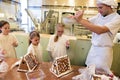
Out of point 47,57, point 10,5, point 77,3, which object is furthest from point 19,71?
point 77,3

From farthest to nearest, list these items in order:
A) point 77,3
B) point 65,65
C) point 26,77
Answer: point 77,3
point 65,65
point 26,77

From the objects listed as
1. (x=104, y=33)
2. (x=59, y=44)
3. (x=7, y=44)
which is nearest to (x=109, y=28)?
(x=104, y=33)

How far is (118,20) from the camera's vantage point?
1521 millimetres

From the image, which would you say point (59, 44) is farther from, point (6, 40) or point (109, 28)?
point (109, 28)

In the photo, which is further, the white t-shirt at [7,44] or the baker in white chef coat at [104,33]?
the white t-shirt at [7,44]

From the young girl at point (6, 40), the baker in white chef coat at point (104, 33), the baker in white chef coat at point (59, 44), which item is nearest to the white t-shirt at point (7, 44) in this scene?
the young girl at point (6, 40)

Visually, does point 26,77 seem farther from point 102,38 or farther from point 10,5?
point 10,5

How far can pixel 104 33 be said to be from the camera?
154 cm

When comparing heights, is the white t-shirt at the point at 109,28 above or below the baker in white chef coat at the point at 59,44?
above

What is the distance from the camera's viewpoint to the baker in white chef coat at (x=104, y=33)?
1489 mm

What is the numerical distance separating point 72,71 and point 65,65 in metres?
0.10

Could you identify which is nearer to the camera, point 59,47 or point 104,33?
point 104,33

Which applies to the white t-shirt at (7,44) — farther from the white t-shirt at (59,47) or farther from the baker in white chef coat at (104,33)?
the baker in white chef coat at (104,33)

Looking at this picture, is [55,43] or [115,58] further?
[115,58]
